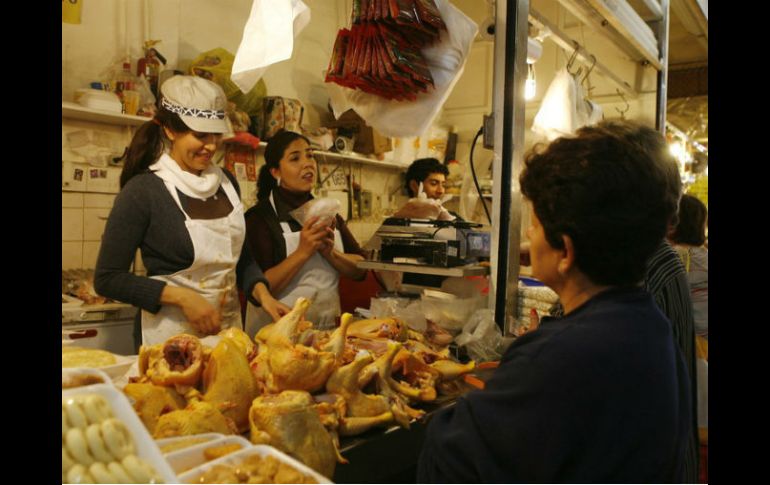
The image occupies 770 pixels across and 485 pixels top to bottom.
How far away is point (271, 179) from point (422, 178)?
1.75 meters

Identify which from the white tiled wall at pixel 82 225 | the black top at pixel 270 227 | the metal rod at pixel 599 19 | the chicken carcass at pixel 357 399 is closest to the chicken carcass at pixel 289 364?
the chicken carcass at pixel 357 399

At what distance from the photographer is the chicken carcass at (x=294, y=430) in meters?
1.32

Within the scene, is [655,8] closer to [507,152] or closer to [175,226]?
[507,152]

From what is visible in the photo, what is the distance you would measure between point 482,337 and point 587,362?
135cm

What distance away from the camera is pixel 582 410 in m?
1.04

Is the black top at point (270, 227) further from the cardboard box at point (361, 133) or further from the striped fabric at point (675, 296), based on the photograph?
the cardboard box at point (361, 133)

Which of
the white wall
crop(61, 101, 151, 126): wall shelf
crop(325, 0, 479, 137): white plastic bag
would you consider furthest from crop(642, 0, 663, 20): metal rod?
crop(61, 101, 151, 126): wall shelf

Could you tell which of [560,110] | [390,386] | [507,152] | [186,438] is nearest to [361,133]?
[560,110]

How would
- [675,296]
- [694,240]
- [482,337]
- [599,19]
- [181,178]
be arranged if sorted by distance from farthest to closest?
1. [694,240]
2. [599,19]
3. [181,178]
4. [482,337]
5. [675,296]
